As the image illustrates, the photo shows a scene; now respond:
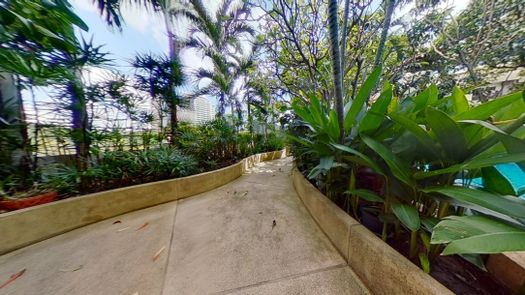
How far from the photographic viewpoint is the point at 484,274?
0.84m

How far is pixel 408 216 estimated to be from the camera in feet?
2.53

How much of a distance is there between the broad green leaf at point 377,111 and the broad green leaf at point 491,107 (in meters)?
0.31

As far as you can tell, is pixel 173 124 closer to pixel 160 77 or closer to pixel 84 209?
pixel 160 77

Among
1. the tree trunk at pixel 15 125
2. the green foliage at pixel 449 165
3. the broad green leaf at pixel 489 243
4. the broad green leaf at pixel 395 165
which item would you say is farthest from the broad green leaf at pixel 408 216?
the tree trunk at pixel 15 125

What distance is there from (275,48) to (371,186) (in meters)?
3.23

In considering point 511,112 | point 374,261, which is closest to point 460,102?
point 511,112

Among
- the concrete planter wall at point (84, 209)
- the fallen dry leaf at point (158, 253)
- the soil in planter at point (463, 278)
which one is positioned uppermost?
the concrete planter wall at point (84, 209)

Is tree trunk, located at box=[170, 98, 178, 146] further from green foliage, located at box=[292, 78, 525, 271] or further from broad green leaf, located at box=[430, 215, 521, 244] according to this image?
broad green leaf, located at box=[430, 215, 521, 244]

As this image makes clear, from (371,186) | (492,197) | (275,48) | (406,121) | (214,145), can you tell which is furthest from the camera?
(214,145)

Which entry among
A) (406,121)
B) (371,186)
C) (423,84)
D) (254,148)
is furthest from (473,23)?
(254,148)

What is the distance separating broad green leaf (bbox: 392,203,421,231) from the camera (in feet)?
2.39

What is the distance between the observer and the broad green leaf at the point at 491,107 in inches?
26.1

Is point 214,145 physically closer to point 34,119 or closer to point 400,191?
point 34,119

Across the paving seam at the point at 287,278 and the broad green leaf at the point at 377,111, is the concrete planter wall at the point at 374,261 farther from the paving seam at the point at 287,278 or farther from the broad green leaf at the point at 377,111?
the broad green leaf at the point at 377,111
